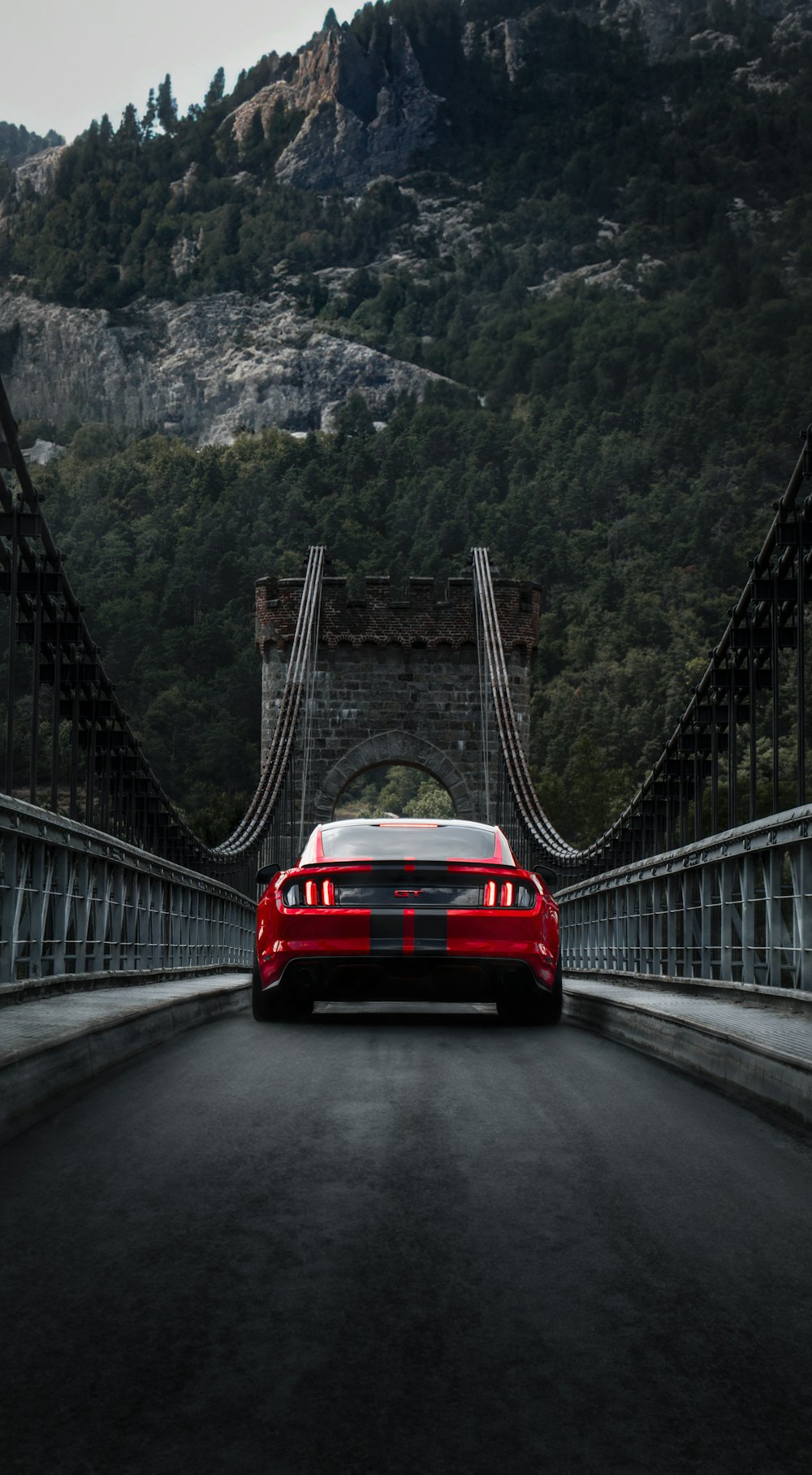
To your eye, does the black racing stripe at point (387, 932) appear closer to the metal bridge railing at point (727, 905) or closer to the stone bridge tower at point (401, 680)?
the metal bridge railing at point (727, 905)

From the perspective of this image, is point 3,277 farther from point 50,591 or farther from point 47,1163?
point 47,1163

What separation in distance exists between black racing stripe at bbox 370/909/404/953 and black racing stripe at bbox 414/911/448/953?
0.29 feet

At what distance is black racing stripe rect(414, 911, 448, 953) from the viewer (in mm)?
9344

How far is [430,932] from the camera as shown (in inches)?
370

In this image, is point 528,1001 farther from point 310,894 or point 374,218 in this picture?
point 374,218

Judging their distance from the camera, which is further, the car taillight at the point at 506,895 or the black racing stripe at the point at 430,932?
the car taillight at the point at 506,895

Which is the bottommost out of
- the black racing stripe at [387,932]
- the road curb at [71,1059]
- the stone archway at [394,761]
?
the road curb at [71,1059]

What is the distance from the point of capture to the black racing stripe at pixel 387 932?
935 cm

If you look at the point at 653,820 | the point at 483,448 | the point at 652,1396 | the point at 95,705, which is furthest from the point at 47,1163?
the point at 483,448

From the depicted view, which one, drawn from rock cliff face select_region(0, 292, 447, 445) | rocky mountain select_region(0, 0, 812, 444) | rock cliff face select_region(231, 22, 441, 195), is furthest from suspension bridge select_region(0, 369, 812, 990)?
rock cliff face select_region(231, 22, 441, 195)

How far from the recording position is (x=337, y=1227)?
4.00 m

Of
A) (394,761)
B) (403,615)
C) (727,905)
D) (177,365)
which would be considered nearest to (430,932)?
(727,905)

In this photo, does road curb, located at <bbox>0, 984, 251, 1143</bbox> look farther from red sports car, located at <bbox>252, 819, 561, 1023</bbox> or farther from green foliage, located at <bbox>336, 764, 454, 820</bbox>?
green foliage, located at <bbox>336, 764, 454, 820</bbox>

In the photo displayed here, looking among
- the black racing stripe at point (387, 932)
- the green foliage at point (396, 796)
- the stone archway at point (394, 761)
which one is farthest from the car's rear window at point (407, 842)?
the green foliage at point (396, 796)
